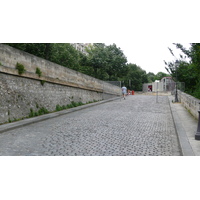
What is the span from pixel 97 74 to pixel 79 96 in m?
21.5

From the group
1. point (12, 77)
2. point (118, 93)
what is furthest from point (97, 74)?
point (12, 77)

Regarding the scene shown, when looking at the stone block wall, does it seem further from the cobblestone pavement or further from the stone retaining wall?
the stone retaining wall

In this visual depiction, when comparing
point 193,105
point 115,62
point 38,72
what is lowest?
point 193,105

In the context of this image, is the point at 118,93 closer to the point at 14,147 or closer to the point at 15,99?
the point at 15,99

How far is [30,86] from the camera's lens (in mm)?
12531

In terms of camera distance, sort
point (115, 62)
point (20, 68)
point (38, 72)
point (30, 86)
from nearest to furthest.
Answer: point (20, 68) → point (30, 86) → point (38, 72) → point (115, 62)

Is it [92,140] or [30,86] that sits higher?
[30,86]

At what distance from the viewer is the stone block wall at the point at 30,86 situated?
10445 mm

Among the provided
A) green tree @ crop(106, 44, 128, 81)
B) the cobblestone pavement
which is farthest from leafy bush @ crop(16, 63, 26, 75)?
green tree @ crop(106, 44, 128, 81)

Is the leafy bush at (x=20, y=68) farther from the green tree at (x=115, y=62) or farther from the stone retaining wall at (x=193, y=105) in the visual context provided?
the green tree at (x=115, y=62)

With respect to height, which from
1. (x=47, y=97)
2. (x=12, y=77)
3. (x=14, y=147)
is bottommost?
(x=14, y=147)

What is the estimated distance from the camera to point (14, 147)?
255 inches

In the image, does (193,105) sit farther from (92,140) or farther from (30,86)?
(30,86)

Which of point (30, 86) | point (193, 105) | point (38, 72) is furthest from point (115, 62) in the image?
point (193, 105)
